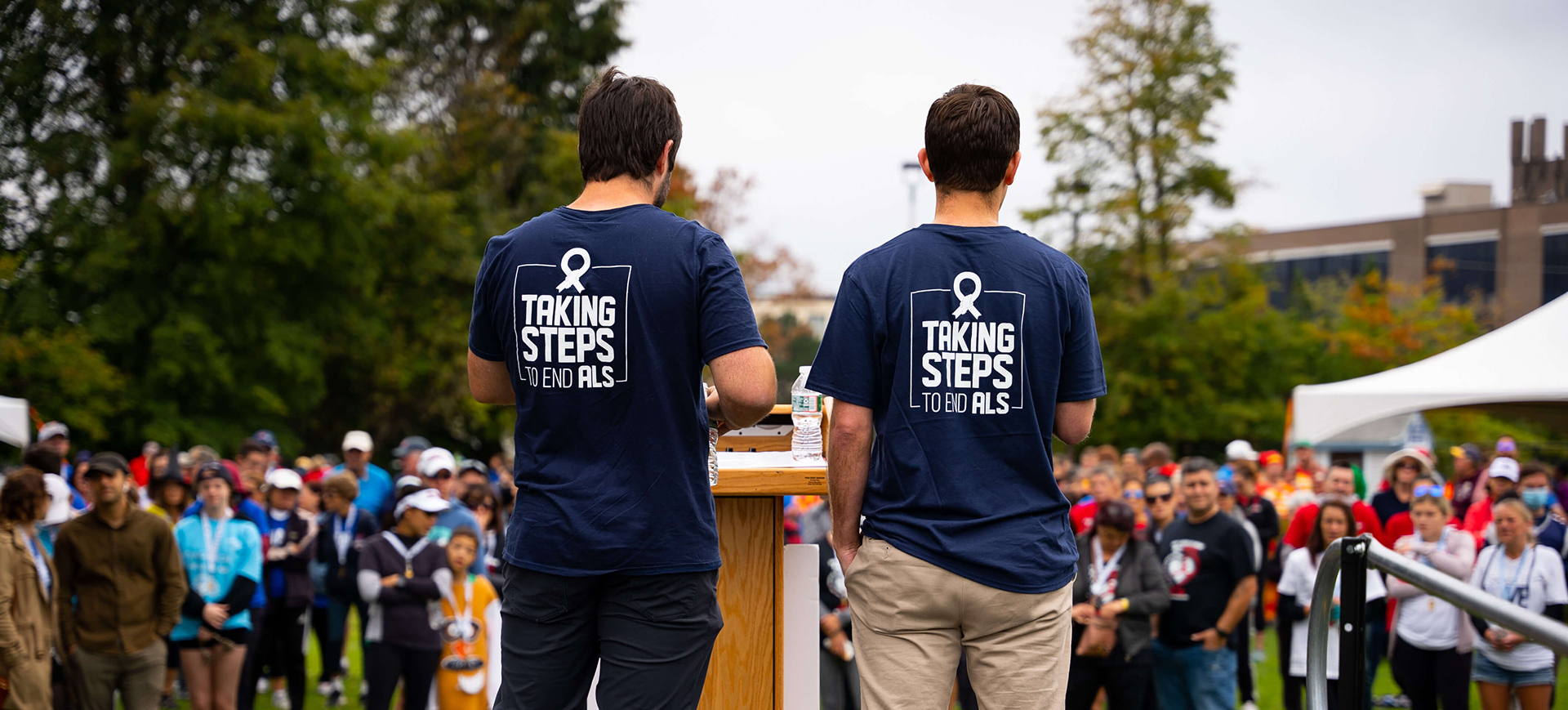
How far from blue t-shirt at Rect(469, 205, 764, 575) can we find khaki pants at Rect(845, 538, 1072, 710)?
0.42m

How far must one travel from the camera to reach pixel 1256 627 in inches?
451

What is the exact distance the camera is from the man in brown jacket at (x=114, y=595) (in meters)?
7.16

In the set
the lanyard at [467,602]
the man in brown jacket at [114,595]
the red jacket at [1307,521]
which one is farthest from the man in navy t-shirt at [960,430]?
the red jacket at [1307,521]

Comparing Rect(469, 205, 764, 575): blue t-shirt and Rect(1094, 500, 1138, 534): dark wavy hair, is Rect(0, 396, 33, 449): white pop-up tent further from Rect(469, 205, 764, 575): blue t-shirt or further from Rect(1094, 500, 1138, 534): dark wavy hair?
Rect(469, 205, 764, 575): blue t-shirt

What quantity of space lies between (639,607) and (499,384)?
2.15 feet

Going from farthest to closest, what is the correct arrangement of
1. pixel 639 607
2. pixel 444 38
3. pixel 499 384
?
pixel 444 38 < pixel 499 384 < pixel 639 607

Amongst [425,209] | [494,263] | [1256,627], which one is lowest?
[1256,627]

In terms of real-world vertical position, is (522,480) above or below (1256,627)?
above

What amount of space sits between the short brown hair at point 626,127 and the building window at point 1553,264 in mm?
63472

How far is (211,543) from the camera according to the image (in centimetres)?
787

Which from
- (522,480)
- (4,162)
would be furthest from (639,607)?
(4,162)

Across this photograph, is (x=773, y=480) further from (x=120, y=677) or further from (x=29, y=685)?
(x=120, y=677)

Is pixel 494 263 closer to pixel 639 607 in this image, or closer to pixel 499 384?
pixel 499 384

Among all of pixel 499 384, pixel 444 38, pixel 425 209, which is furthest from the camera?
pixel 444 38
